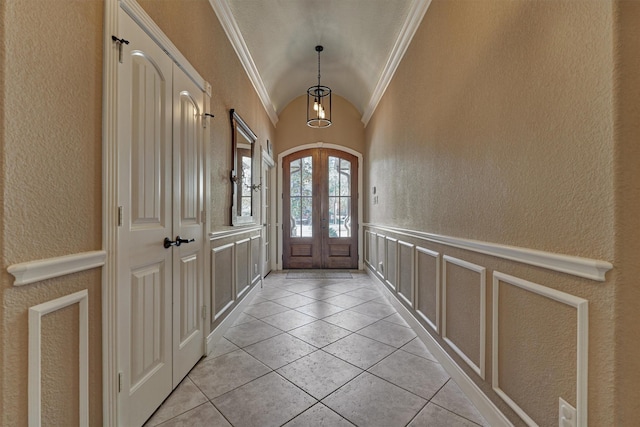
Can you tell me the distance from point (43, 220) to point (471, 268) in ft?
6.37

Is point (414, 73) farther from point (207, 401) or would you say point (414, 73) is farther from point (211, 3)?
point (207, 401)

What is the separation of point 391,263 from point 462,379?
71.9 inches

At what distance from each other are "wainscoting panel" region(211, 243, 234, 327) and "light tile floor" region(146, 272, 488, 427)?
0.26 m

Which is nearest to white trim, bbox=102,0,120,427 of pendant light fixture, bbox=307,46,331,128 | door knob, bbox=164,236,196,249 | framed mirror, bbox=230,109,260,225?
door knob, bbox=164,236,196,249

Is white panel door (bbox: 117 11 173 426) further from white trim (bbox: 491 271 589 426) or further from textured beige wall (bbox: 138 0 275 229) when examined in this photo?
white trim (bbox: 491 271 589 426)

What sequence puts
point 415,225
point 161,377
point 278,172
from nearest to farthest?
point 161,377
point 415,225
point 278,172

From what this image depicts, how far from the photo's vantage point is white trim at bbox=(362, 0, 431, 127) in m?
2.40

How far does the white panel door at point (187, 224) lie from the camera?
1769 mm

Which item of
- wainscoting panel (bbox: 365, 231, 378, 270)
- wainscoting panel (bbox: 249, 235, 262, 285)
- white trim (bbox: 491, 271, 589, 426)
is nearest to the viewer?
white trim (bbox: 491, 271, 589, 426)

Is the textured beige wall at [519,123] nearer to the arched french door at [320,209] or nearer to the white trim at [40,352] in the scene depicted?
the white trim at [40,352]

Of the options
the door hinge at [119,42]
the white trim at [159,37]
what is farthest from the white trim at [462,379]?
the white trim at [159,37]

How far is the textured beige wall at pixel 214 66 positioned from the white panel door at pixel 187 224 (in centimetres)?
24

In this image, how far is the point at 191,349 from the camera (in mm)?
1966

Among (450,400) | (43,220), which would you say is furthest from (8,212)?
(450,400)
